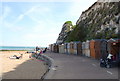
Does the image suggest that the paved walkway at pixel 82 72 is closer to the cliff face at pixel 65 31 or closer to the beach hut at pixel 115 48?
the beach hut at pixel 115 48

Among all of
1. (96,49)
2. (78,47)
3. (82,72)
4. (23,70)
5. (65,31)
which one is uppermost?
(65,31)

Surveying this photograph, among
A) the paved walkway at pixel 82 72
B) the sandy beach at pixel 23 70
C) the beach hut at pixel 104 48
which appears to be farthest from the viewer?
the beach hut at pixel 104 48

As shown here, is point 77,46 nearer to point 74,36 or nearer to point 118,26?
point 118,26

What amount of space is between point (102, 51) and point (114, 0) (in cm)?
2555

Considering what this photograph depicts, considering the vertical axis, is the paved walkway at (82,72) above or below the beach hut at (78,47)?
below

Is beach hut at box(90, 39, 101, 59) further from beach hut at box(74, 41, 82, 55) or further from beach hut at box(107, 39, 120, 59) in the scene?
beach hut at box(74, 41, 82, 55)

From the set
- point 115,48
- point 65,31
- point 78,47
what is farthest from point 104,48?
point 65,31

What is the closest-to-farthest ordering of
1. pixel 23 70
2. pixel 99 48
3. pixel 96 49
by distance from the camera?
1. pixel 23 70
2. pixel 99 48
3. pixel 96 49

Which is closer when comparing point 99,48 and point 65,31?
point 99,48

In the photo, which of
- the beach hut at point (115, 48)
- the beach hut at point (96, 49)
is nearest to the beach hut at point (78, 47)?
the beach hut at point (96, 49)

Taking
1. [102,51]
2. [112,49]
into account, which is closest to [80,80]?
[112,49]

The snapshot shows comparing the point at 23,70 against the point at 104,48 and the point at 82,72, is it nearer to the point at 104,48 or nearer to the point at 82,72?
the point at 82,72

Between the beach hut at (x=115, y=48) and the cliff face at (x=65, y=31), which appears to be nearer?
the beach hut at (x=115, y=48)

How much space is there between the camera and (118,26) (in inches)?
1320
